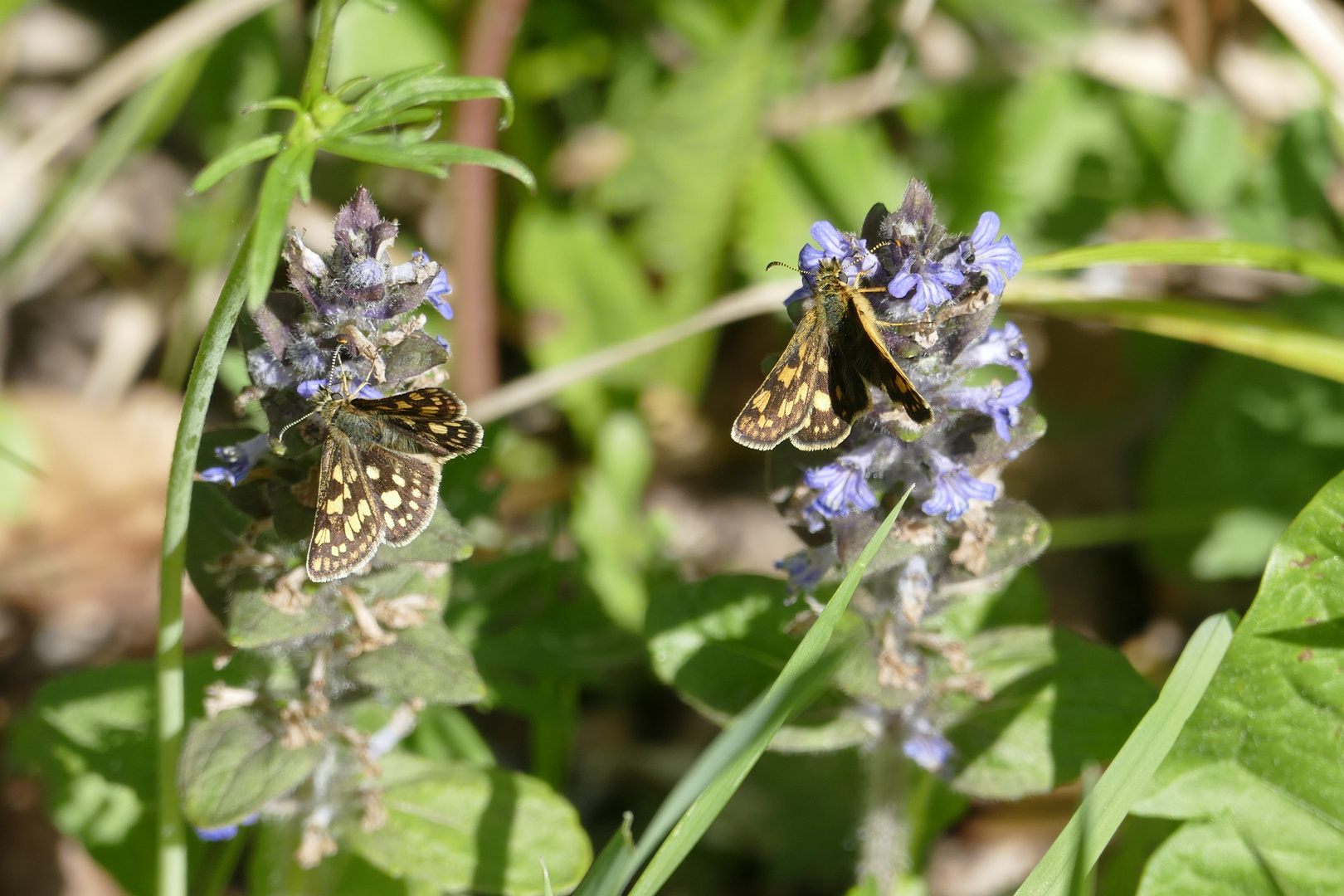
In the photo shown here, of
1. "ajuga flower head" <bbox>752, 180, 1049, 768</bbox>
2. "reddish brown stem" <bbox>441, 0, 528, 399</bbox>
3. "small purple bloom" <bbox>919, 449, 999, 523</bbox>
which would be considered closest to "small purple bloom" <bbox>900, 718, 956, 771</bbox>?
"ajuga flower head" <bbox>752, 180, 1049, 768</bbox>

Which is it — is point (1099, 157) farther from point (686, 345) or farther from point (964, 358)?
point (964, 358)

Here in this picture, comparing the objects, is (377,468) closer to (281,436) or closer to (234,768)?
(281,436)

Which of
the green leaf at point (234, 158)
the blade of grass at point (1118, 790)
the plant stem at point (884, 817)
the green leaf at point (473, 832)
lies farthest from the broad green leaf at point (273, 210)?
the plant stem at point (884, 817)

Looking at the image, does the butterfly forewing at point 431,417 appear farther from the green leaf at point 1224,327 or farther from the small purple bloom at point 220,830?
the green leaf at point 1224,327

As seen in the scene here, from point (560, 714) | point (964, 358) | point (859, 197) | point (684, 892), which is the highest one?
point (859, 197)

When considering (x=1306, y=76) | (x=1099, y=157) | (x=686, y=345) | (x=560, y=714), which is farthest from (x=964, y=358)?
(x=1306, y=76)

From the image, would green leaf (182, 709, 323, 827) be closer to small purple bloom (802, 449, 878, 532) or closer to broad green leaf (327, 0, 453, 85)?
small purple bloom (802, 449, 878, 532)

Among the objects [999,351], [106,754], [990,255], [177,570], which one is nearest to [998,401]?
[999,351]
